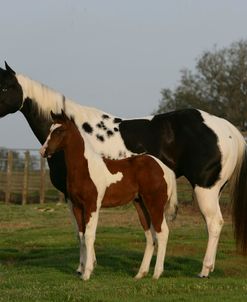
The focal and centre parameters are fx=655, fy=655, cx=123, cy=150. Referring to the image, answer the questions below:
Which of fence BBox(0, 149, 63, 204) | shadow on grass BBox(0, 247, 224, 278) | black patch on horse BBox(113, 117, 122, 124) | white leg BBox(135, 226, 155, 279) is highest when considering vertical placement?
black patch on horse BBox(113, 117, 122, 124)

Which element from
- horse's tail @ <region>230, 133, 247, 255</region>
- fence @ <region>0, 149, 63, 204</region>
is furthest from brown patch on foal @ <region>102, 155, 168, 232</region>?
fence @ <region>0, 149, 63, 204</region>

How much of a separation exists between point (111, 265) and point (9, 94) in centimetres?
301

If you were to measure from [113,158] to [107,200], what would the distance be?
2.58 feet

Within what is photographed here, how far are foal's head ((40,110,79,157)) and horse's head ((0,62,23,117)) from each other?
102 cm

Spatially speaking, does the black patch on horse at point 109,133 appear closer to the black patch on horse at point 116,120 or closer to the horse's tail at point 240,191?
Result: the black patch on horse at point 116,120

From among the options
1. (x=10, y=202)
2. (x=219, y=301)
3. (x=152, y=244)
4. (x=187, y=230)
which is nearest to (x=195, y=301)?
(x=219, y=301)

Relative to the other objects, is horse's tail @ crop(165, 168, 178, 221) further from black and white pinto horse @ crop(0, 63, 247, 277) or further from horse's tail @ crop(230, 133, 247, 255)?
horse's tail @ crop(230, 133, 247, 255)

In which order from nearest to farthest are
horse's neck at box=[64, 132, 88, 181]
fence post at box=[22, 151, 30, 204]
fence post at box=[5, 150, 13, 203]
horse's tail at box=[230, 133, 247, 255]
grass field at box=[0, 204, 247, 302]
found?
grass field at box=[0, 204, 247, 302] < horse's neck at box=[64, 132, 88, 181] < horse's tail at box=[230, 133, 247, 255] < fence post at box=[22, 151, 30, 204] < fence post at box=[5, 150, 13, 203]

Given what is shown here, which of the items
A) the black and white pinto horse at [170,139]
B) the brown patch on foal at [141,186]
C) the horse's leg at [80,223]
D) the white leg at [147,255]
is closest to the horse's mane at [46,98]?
the black and white pinto horse at [170,139]

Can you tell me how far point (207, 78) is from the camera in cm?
4697

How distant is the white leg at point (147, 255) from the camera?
837 cm

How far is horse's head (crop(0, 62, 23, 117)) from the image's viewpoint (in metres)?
8.94

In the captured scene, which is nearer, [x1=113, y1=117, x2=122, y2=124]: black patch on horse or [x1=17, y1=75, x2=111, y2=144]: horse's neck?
[x1=17, y1=75, x2=111, y2=144]: horse's neck

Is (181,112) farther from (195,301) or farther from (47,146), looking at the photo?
(195,301)
